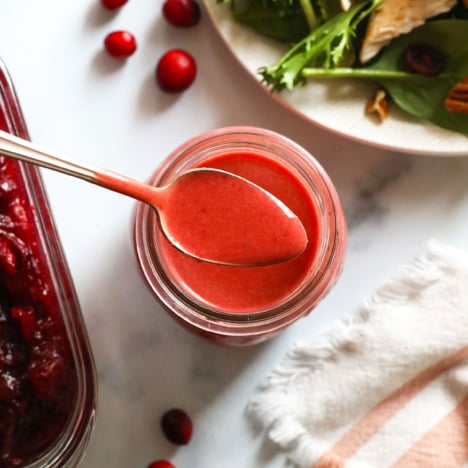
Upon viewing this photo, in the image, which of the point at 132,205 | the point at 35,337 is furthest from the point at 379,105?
the point at 35,337

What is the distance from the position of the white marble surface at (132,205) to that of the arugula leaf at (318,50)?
122mm

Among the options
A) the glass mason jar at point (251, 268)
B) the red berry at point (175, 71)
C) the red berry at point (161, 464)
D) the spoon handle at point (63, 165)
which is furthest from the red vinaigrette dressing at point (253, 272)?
the red berry at point (161, 464)

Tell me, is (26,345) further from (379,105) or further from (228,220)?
(379,105)

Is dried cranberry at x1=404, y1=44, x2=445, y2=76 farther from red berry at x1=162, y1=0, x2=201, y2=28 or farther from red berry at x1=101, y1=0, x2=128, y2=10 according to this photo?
red berry at x1=101, y1=0, x2=128, y2=10

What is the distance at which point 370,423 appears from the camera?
4.39 feet

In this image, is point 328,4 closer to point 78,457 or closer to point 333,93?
point 333,93

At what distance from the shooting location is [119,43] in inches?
51.9

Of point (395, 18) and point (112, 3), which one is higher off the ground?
point (112, 3)

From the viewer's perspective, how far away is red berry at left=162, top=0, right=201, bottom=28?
51.9 inches

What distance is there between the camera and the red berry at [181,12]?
51.9 inches

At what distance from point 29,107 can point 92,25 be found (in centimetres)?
19

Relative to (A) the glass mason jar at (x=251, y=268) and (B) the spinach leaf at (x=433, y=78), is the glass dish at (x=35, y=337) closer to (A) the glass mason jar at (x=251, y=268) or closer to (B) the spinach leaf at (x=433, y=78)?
(A) the glass mason jar at (x=251, y=268)

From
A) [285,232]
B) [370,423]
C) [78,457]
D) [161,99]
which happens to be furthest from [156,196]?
[370,423]

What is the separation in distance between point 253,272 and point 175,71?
407 millimetres
